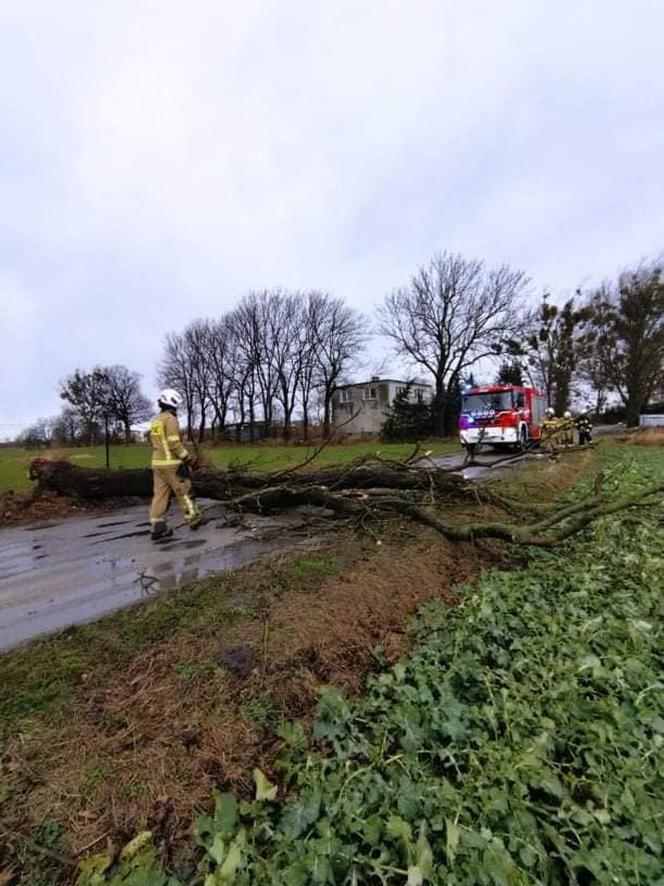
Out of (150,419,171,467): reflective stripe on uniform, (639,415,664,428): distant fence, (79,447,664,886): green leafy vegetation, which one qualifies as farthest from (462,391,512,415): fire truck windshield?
(639,415,664,428): distant fence

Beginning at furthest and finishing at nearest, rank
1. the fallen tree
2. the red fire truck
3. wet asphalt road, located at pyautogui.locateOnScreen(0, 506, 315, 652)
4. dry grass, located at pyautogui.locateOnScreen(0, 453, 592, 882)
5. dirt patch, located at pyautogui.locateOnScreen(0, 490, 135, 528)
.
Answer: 1. the red fire truck
2. dirt patch, located at pyautogui.locateOnScreen(0, 490, 135, 528)
3. the fallen tree
4. wet asphalt road, located at pyautogui.locateOnScreen(0, 506, 315, 652)
5. dry grass, located at pyautogui.locateOnScreen(0, 453, 592, 882)

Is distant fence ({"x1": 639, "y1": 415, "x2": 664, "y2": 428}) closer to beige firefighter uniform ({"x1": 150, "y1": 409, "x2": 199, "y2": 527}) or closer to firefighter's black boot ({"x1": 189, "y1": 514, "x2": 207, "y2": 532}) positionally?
firefighter's black boot ({"x1": 189, "y1": 514, "x2": 207, "y2": 532})

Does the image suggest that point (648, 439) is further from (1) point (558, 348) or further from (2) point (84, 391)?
(2) point (84, 391)

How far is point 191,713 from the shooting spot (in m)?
2.43

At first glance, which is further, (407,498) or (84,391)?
(84,391)

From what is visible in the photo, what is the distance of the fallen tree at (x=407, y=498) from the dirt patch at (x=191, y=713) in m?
1.65

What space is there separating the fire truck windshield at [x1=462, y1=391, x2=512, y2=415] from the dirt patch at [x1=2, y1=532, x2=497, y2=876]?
55.0 ft

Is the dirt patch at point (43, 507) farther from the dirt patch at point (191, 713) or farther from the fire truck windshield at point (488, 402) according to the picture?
the fire truck windshield at point (488, 402)

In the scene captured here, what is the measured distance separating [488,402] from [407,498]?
1470cm

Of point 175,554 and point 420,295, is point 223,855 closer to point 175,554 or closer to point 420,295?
point 175,554

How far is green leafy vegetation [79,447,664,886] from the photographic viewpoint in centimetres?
163

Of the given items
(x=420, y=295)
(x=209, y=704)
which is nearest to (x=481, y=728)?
(x=209, y=704)

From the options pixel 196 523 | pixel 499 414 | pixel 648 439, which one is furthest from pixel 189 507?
pixel 648 439

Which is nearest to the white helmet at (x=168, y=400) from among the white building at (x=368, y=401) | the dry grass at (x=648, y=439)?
the dry grass at (x=648, y=439)
